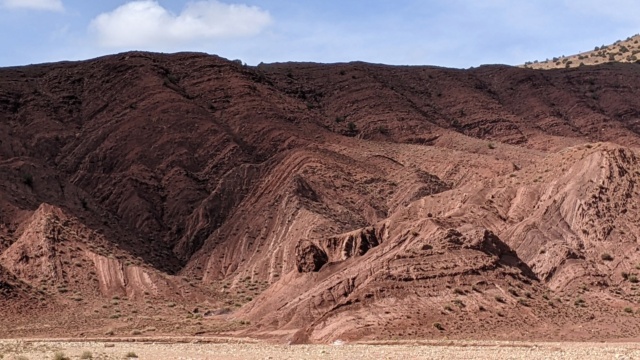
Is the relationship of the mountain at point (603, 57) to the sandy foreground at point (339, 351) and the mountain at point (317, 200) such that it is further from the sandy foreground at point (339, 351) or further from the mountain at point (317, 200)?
the sandy foreground at point (339, 351)

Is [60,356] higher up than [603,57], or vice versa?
[603,57]

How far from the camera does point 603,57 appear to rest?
547ft

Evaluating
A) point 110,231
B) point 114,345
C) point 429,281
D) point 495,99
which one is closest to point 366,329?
point 429,281

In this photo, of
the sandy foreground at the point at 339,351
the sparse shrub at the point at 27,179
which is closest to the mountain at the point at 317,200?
the sparse shrub at the point at 27,179

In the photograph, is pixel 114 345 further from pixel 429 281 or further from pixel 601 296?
pixel 601 296

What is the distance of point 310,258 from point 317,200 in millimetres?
26248

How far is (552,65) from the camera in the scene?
172 metres

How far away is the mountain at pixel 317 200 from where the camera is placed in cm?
5975

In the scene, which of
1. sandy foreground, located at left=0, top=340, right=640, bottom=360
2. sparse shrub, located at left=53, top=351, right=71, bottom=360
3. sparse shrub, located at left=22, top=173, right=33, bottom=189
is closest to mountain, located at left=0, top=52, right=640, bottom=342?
sparse shrub, located at left=22, top=173, right=33, bottom=189

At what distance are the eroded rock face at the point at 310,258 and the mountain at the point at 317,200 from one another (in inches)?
4.4

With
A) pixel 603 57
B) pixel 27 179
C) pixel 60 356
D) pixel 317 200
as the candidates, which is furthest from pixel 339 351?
pixel 603 57

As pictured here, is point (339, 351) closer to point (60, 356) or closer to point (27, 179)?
point (60, 356)

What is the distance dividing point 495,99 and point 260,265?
57119 mm

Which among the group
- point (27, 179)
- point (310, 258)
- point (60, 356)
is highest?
point (27, 179)
